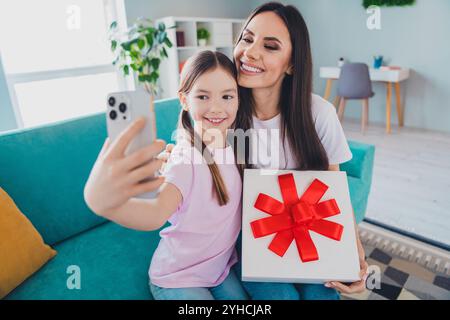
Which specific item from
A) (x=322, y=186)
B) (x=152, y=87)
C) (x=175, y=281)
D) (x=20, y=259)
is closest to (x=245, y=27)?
(x=322, y=186)

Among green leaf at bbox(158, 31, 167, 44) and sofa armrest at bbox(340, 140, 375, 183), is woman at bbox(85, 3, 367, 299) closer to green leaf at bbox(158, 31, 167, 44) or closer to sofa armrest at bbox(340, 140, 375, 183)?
sofa armrest at bbox(340, 140, 375, 183)

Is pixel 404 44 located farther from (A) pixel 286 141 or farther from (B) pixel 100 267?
(B) pixel 100 267

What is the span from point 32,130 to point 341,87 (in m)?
3.38

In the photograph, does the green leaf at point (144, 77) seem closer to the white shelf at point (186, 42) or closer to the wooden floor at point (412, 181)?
the white shelf at point (186, 42)

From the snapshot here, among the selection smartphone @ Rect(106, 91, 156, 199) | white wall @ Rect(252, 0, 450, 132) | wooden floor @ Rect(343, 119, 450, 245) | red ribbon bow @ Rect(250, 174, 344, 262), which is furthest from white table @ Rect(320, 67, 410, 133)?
smartphone @ Rect(106, 91, 156, 199)

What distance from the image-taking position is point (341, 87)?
371cm

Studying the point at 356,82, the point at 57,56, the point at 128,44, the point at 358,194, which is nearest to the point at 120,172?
the point at 358,194

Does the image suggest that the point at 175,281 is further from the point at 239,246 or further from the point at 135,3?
the point at 135,3

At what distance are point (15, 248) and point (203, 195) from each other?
67cm

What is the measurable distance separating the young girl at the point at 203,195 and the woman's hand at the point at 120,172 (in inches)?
10.4

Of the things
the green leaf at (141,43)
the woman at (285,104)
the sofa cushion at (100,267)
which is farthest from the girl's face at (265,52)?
the green leaf at (141,43)

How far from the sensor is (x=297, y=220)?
0.85 meters

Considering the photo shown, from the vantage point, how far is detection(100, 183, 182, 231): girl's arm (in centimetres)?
56

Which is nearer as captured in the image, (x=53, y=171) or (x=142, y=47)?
(x=53, y=171)
